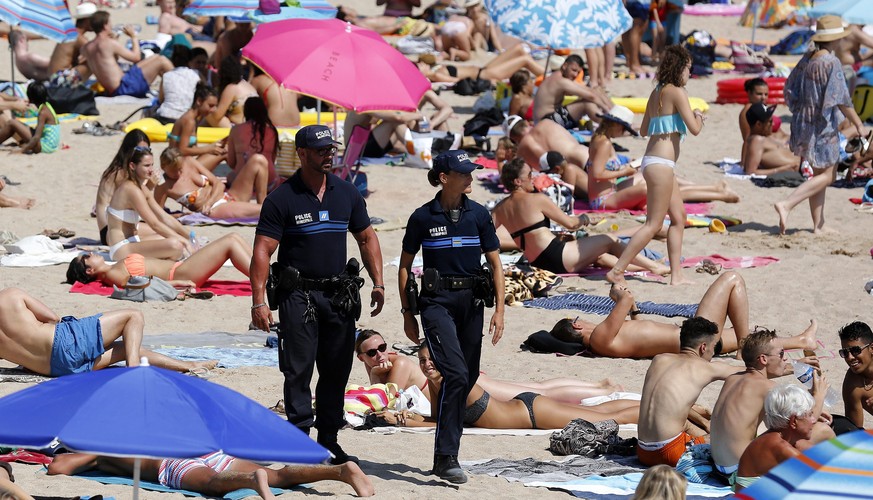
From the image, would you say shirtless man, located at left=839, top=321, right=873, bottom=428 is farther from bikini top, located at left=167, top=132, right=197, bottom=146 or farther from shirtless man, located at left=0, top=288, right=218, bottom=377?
bikini top, located at left=167, top=132, right=197, bottom=146

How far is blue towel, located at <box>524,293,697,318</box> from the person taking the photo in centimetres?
950

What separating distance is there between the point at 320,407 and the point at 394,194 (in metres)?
7.19

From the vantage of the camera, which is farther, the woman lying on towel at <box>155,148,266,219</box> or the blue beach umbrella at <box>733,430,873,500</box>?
the woman lying on towel at <box>155,148,266,219</box>

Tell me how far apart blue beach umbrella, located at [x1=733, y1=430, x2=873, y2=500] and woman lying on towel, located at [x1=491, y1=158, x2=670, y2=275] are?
7.25 metres

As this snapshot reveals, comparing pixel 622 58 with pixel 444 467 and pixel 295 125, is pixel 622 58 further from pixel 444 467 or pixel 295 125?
pixel 444 467

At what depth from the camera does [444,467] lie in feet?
19.9

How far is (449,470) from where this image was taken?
6062mm

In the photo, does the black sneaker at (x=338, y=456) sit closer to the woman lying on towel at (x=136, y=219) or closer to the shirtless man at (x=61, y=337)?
the shirtless man at (x=61, y=337)

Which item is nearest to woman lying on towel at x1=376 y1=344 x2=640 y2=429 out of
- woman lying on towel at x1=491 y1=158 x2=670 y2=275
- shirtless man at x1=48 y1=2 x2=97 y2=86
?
woman lying on towel at x1=491 y1=158 x2=670 y2=275

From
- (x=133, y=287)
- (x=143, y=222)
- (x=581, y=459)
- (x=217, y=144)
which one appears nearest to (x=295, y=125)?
(x=217, y=144)

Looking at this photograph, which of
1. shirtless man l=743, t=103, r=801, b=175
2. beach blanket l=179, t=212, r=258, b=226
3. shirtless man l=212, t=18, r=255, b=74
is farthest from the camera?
shirtless man l=212, t=18, r=255, b=74

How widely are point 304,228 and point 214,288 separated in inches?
172

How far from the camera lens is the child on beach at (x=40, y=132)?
14172mm

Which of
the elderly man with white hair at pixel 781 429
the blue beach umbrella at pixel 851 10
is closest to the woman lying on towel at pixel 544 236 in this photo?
the blue beach umbrella at pixel 851 10
